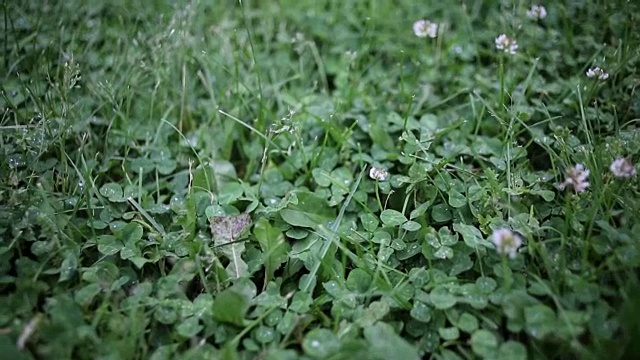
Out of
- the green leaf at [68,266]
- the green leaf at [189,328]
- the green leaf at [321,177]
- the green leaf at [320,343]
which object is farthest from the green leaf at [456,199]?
the green leaf at [68,266]

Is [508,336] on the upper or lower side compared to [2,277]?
lower

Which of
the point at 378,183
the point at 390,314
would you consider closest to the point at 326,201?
the point at 378,183

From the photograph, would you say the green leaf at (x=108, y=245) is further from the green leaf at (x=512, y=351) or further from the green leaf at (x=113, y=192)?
the green leaf at (x=512, y=351)

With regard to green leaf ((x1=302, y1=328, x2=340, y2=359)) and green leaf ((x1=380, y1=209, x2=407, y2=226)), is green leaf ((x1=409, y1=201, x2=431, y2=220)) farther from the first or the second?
green leaf ((x1=302, y1=328, x2=340, y2=359))

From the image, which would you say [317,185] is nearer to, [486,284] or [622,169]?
[486,284]

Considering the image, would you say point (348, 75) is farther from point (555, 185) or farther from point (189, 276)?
point (189, 276)

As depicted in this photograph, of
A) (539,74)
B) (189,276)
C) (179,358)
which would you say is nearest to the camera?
(179,358)
